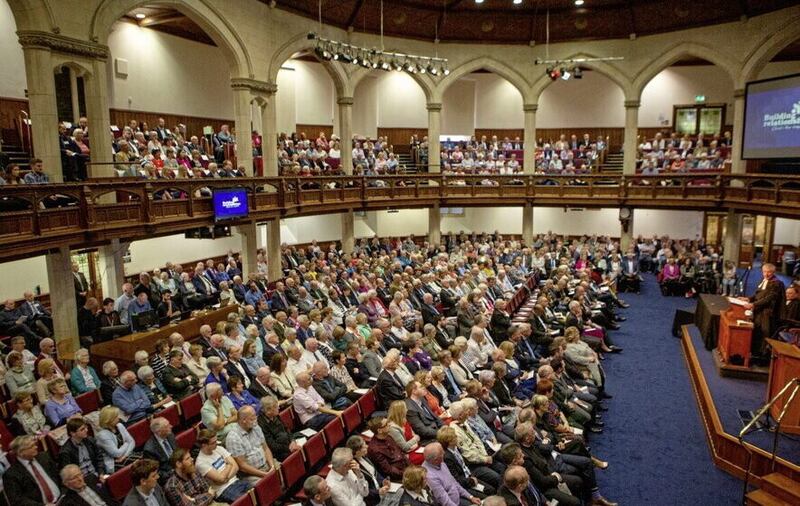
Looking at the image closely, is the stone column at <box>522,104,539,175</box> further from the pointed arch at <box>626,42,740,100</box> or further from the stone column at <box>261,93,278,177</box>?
the stone column at <box>261,93,278,177</box>

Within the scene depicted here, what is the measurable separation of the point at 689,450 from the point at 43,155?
1042cm

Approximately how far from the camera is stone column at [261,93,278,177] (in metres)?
13.8

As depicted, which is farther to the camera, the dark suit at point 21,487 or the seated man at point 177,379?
the seated man at point 177,379

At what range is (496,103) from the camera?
22.2 metres

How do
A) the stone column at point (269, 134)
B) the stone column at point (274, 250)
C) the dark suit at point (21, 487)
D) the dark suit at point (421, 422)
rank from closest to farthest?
the dark suit at point (21, 487), the dark suit at point (421, 422), the stone column at point (274, 250), the stone column at point (269, 134)

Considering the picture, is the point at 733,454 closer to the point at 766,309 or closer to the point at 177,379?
the point at 766,309

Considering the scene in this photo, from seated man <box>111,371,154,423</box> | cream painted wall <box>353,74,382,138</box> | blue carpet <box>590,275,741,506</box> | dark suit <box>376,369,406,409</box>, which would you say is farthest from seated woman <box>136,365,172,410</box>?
cream painted wall <box>353,74,382,138</box>

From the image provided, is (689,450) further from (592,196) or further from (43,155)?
(592,196)

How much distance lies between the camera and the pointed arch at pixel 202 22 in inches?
370

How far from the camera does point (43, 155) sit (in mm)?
8773

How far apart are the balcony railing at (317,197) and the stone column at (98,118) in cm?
76

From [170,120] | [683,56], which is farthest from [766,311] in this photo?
[170,120]

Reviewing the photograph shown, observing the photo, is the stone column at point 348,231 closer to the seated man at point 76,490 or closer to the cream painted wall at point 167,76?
the cream painted wall at point 167,76

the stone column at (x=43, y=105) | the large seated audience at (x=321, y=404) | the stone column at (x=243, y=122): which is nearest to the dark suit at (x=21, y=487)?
the large seated audience at (x=321, y=404)
